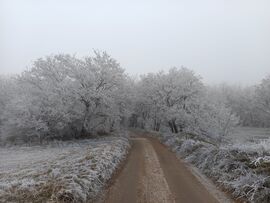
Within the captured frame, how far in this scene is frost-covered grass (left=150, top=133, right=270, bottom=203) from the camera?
12.3 meters

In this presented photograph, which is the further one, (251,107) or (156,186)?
(251,107)

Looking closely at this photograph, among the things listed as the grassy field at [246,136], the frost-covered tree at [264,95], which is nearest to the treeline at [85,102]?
the grassy field at [246,136]

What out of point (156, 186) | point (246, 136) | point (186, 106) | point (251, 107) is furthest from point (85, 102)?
point (251, 107)

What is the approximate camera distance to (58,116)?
4006cm

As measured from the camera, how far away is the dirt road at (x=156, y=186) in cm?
1229

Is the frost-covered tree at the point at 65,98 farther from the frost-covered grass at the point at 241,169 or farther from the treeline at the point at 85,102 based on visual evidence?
the frost-covered grass at the point at 241,169

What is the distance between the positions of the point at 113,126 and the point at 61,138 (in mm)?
14467

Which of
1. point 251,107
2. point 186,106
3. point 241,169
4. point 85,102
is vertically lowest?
point 241,169

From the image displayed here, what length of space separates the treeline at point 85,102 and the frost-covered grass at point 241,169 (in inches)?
889

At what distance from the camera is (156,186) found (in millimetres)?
14328

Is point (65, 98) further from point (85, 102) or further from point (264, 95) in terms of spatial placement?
point (264, 95)

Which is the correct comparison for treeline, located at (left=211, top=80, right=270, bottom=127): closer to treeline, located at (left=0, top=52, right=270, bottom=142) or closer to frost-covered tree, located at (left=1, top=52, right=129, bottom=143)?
treeline, located at (left=0, top=52, right=270, bottom=142)

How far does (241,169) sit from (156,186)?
13.5 feet

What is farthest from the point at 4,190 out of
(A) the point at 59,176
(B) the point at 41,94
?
(B) the point at 41,94
